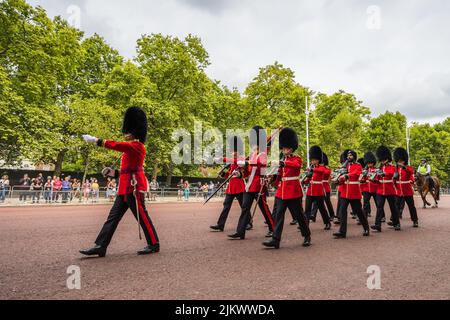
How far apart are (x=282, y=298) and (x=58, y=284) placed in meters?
2.31

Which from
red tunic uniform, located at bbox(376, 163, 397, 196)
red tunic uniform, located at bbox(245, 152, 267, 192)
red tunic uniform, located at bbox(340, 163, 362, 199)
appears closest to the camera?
red tunic uniform, located at bbox(245, 152, 267, 192)

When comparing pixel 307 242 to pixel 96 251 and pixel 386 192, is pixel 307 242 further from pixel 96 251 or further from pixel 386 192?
pixel 386 192

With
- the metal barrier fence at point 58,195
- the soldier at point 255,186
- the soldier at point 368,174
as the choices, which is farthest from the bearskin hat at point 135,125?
the metal barrier fence at point 58,195

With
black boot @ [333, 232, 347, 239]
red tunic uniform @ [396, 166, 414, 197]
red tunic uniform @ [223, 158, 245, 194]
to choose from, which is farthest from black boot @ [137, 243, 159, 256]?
red tunic uniform @ [396, 166, 414, 197]

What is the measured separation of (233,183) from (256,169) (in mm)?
768

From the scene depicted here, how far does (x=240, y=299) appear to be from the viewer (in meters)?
3.34

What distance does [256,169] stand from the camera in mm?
7598

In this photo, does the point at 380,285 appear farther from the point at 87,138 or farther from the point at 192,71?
the point at 192,71

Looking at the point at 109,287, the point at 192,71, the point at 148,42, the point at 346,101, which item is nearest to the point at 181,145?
the point at 192,71

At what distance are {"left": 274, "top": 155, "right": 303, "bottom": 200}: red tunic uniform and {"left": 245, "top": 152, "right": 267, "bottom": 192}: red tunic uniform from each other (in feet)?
3.12

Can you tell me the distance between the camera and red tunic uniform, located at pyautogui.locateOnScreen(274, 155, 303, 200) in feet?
→ 20.5

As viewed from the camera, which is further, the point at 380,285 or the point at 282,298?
the point at 380,285

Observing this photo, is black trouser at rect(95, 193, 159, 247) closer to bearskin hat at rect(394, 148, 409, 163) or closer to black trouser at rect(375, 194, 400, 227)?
black trouser at rect(375, 194, 400, 227)

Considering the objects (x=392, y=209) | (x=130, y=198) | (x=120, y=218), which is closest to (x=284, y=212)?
(x=130, y=198)
